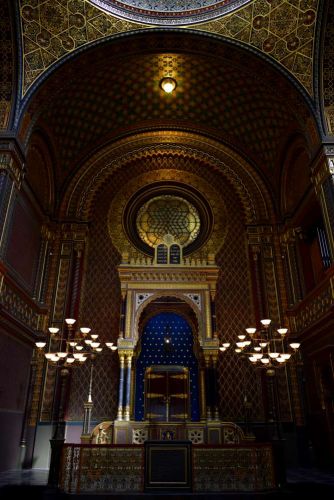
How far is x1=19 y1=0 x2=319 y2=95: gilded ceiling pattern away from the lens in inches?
435

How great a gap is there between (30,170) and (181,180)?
5.74 meters

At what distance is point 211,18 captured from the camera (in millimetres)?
11727

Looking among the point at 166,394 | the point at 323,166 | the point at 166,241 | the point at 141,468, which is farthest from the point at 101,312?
the point at 323,166

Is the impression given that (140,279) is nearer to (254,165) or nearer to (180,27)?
(254,165)

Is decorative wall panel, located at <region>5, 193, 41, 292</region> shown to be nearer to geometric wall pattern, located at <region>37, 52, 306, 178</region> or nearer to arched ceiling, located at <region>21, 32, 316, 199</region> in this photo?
arched ceiling, located at <region>21, 32, 316, 199</region>

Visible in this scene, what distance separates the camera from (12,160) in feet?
34.3

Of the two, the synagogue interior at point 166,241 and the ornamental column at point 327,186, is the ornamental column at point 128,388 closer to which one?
the synagogue interior at point 166,241

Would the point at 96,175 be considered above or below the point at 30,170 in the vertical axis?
above

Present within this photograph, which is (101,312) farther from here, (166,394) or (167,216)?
(167,216)

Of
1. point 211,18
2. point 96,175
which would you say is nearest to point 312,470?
point 96,175

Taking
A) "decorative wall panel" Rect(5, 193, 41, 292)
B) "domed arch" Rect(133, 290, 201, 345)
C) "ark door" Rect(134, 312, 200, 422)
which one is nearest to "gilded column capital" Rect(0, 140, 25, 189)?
"decorative wall panel" Rect(5, 193, 41, 292)

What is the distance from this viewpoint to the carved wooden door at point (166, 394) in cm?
1259

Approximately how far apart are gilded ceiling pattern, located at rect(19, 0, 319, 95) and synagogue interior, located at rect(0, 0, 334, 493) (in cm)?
4

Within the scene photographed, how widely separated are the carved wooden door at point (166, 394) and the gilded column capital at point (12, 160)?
7.30 m
